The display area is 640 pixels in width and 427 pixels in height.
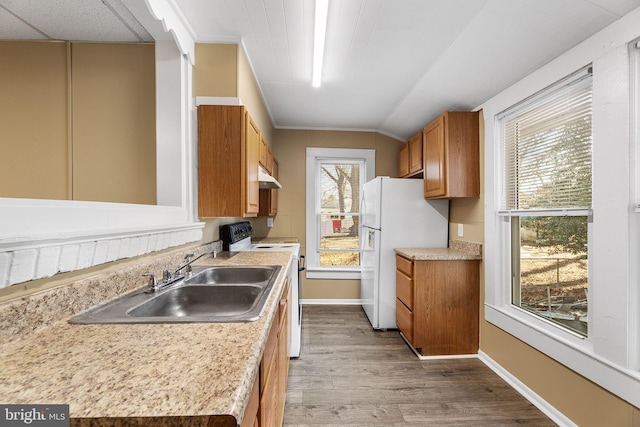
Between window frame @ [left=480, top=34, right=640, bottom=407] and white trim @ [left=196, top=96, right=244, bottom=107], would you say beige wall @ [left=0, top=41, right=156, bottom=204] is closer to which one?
white trim @ [left=196, top=96, right=244, bottom=107]

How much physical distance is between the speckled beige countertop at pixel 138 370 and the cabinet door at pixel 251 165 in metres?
1.13

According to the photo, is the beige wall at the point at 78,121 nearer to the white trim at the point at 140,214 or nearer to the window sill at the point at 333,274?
the white trim at the point at 140,214

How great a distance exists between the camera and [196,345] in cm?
73

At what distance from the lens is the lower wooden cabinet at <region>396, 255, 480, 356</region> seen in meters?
2.47

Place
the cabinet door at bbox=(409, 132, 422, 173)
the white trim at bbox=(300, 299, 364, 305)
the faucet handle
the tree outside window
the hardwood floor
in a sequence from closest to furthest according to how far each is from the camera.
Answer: the faucet handle
the hardwood floor
the cabinet door at bbox=(409, 132, 422, 173)
the white trim at bbox=(300, 299, 364, 305)
the tree outside window

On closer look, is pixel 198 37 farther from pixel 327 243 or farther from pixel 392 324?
pixel 392 324

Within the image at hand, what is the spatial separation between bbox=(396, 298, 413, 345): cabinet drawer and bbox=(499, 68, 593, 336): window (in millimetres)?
855

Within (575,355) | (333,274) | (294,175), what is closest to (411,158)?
(294,175)

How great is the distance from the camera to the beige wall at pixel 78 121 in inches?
58.2

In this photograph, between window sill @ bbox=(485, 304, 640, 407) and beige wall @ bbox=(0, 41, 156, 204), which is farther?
beige wall @ bbox=(0, 41, 156, 204)

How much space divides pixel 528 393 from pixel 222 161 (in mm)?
2605

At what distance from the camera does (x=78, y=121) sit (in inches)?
62.6

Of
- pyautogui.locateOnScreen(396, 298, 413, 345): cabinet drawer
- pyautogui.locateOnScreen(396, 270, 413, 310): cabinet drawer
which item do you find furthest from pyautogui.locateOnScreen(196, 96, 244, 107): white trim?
pyautogui.locateOnScreen(396, 298, 413, 345): cabinet drawer

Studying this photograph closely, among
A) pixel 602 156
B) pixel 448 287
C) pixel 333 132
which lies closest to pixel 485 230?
pixel 448 287
